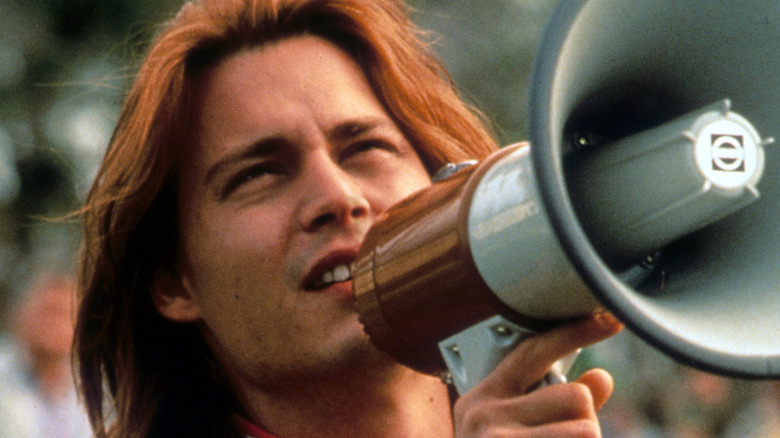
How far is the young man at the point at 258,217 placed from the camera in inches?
75.2

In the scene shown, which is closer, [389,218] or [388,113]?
[389,218]

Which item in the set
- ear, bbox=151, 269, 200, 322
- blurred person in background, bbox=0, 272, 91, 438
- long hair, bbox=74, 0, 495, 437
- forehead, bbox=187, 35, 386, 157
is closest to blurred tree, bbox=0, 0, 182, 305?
blurred person in background, bbox=0, 272, 91, 438

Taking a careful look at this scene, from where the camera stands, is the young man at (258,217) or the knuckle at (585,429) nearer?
the knuckle at (585,429)

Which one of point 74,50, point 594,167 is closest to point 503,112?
point 74,50

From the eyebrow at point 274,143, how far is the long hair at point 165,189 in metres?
0.13

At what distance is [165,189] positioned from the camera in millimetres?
2213

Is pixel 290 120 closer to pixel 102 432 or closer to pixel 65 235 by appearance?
pixel 102 432

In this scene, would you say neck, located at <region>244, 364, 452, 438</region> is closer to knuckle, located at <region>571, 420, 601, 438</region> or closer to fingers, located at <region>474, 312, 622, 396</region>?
fingers, located at <region>474, 312, 622, 396</region>

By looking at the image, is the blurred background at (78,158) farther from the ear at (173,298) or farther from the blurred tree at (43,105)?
the ear at (173,298)

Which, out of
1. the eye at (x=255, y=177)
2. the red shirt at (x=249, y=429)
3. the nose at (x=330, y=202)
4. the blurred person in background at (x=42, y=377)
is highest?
the eye at (x=255, y=177)

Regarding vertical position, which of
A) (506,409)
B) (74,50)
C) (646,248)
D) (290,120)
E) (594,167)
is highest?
(74,50)

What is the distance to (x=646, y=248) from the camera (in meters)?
1.42

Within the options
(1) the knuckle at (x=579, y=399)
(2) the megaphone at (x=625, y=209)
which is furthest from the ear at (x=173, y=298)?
(1) the knuckle at (x=579, y=399)

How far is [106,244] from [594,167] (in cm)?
118
